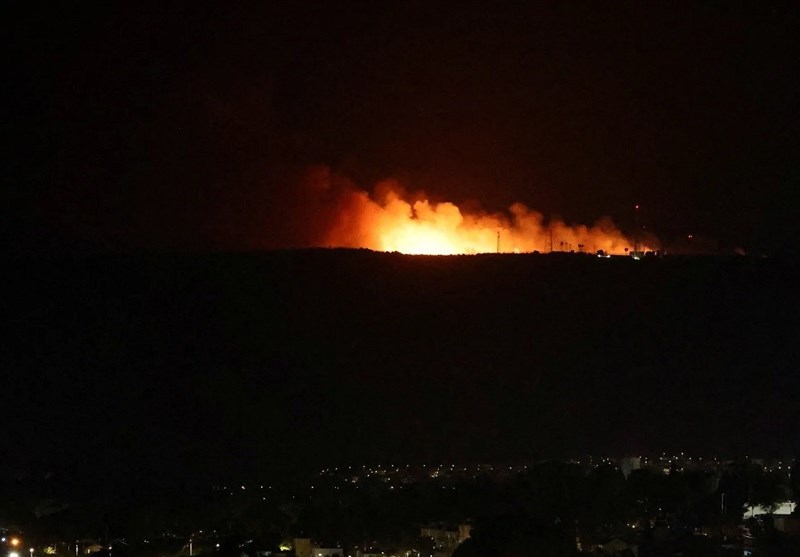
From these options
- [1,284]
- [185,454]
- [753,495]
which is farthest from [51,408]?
[753,495]

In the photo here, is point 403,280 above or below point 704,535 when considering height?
above

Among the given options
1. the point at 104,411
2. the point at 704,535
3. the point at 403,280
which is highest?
the point at 403,280

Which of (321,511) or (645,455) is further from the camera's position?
(645,455)

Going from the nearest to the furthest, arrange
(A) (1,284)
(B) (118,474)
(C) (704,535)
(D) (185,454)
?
(C) (704,535), (B) (118,474), (D) (185,454), (A) (1,284)

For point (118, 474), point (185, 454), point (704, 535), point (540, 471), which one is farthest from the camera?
point (185, 454)

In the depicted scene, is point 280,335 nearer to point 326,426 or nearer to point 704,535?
point 326,426

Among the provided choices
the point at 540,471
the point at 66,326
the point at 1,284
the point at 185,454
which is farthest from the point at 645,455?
the point at 1,284

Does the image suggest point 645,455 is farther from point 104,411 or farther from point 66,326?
point 66,326
